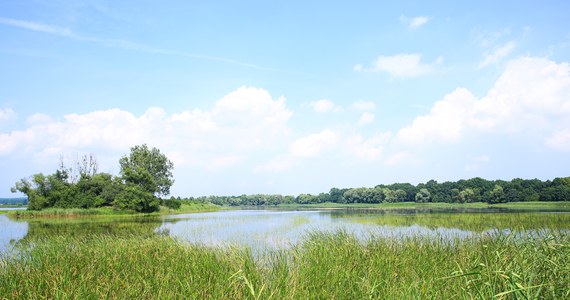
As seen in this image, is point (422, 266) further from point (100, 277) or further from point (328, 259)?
point (100, 277)

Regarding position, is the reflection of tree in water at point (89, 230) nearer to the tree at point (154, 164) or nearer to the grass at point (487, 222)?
the grass at point (487, 222)

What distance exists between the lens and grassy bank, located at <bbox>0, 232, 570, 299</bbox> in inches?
271

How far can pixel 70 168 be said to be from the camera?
6688cm

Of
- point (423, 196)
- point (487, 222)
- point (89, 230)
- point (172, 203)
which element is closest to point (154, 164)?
point (172, 203)

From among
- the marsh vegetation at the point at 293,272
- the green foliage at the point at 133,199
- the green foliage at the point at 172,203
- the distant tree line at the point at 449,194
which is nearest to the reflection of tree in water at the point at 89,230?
the marsh vegetation at the point at 293,272

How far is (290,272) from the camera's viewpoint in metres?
8.70

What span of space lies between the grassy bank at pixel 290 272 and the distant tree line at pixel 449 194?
103 metres

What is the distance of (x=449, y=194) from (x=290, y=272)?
12438 cm

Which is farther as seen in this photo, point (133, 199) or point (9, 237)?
point (133, 199)

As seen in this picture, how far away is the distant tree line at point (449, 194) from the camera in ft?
322

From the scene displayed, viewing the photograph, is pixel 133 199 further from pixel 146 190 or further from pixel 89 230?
pixel 89 230

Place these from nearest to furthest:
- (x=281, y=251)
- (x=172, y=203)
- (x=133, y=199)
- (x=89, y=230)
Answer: (x=281, y=251)
(x=89, y=230)
(x=133, y=199)
(x=172, y=203)

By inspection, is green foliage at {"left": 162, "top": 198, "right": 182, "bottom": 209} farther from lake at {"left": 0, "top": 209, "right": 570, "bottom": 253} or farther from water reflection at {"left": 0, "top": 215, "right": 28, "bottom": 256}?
water reflection at {"left": 0, "top": 215, "right": 28, "bottom": 256}

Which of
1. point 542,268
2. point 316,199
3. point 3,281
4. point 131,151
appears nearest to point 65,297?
point 3,281
